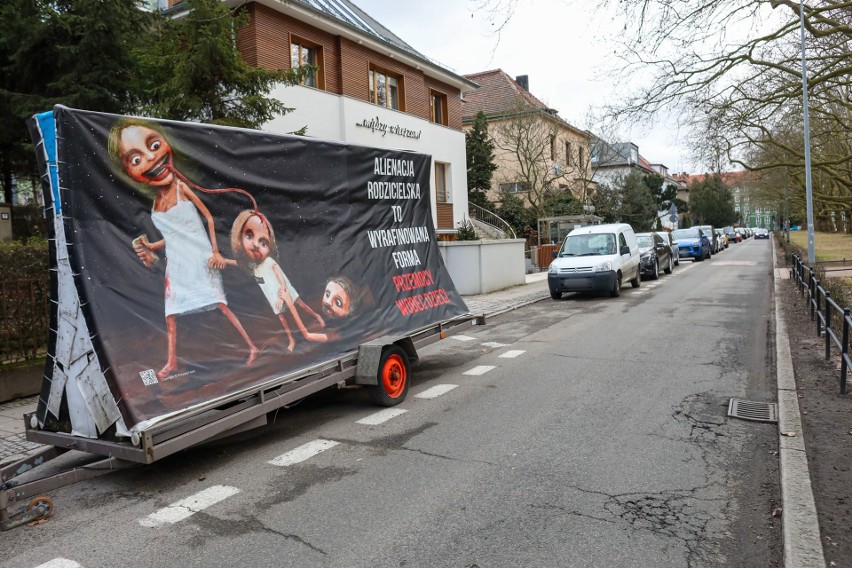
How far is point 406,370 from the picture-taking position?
24.2 feet

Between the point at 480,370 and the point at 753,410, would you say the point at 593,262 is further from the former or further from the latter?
the point at 753,410

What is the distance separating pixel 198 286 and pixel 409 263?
11.2ft

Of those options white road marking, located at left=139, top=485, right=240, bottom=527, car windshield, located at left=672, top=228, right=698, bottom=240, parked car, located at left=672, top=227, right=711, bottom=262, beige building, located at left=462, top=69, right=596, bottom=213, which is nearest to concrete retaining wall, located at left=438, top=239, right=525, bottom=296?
beige building, located at left=462, top=69, right=596, bottom=213

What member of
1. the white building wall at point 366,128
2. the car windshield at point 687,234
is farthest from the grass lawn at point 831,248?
the white building wall at point 366,128

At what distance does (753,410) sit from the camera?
258 inches

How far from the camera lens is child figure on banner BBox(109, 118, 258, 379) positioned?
192 inches

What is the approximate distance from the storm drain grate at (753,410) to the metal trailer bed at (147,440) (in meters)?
4.05

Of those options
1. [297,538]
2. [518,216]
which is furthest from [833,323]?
[518,216]

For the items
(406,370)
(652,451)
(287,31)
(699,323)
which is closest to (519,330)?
(699,323)

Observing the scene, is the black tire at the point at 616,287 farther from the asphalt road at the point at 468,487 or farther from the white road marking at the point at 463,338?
the asphalt road at the point at 468,487

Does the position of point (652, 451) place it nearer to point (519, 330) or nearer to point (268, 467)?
point (268, 467)

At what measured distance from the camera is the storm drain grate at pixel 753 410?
20.6ft

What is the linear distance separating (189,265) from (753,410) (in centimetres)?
568

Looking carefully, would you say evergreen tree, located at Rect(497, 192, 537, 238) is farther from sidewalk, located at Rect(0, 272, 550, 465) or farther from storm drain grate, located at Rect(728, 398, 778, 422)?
storm drain grate, located at Rect(728, 398, 778, 422)
